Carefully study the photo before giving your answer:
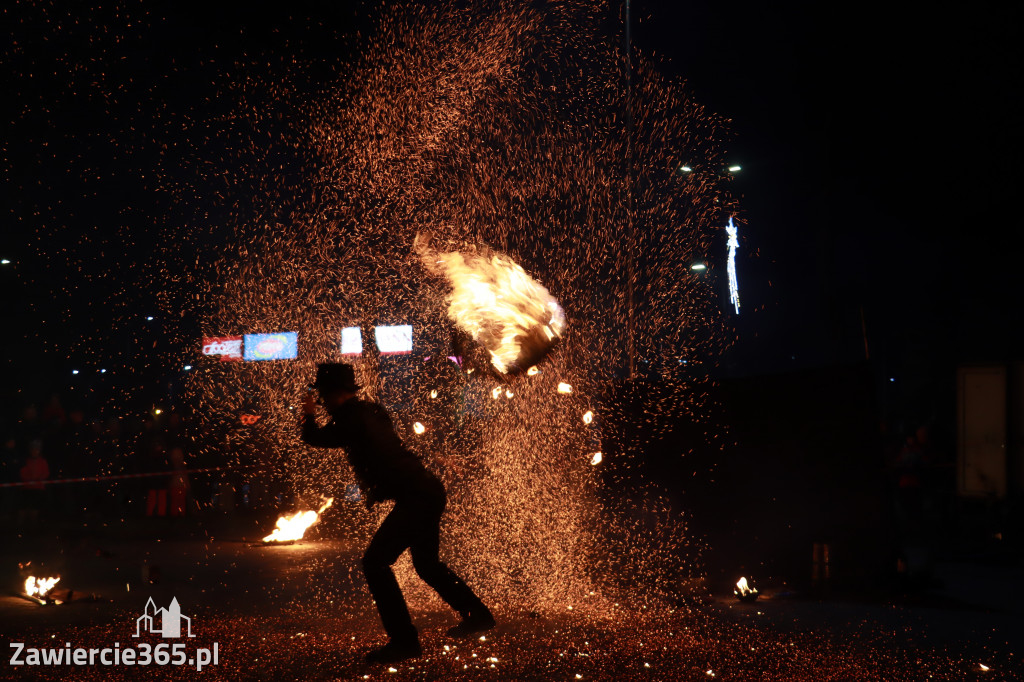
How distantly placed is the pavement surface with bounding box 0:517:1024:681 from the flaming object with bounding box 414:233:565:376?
2454mm

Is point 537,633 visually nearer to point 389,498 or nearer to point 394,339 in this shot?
point 389,498

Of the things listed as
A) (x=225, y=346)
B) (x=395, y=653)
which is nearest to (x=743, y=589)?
(x=395, y=653)

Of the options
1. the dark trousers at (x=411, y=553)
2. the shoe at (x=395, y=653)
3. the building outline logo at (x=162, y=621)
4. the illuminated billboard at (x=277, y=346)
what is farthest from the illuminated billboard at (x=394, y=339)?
the shoe at (x=395, y=653)

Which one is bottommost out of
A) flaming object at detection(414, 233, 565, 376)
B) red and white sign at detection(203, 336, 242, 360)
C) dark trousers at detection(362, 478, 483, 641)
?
dark trousers at detection(362, 478, 483, 641)

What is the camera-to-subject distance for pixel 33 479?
11.9m

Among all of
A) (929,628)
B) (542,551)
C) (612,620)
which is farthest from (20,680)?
(929,628)

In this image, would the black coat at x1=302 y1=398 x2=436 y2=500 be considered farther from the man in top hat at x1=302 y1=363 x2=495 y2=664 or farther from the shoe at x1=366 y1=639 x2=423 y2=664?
the shoe at x1=366 y1=639 x2=423 y2=664

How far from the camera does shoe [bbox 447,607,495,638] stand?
5.03m

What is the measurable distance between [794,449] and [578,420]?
2880mm

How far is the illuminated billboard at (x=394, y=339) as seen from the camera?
19086mm

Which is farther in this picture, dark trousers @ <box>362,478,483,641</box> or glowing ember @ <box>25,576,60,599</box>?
glowing ember @ <box>25,576,60,599</box>

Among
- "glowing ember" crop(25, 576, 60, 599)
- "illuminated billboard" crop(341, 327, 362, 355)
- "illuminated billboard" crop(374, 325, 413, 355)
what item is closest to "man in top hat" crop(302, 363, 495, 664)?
"glowing ember" crop(25, 576, 60, 599)

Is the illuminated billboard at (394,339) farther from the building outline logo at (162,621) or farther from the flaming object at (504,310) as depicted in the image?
the building outline logo at (162,621)

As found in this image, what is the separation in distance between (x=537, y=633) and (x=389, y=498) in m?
1.37
